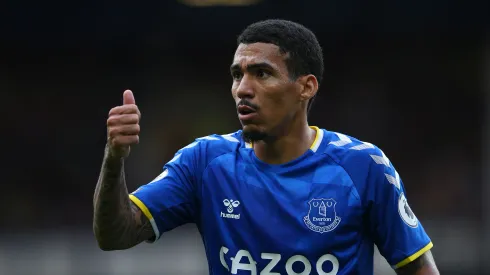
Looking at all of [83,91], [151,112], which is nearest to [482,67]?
[151,112]

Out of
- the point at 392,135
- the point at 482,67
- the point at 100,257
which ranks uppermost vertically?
the point at 482,67

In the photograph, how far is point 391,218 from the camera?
3584 mm

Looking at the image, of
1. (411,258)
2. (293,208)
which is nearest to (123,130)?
(293,208)

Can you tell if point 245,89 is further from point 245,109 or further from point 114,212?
point 114,212

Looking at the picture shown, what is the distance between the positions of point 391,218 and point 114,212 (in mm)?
1076

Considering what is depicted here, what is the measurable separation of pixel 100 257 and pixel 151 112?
2138mm

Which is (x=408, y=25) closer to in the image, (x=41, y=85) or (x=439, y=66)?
(x=439, y=66)

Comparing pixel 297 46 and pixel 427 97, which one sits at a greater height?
pixel 297 46

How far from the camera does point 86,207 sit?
12102 mm

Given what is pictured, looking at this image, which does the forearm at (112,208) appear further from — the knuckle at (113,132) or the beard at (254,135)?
the beard at (254,135)

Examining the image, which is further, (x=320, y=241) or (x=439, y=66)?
(x=439, y=66)

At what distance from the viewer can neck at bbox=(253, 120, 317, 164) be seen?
3.76 meters

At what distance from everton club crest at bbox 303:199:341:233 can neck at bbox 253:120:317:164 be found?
262 millimetres

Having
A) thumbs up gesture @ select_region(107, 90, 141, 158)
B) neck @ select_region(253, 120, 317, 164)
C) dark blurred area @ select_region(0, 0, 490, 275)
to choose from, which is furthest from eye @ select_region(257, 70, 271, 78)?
dark blurred area @ select_region(0, 0, 490, 275)
